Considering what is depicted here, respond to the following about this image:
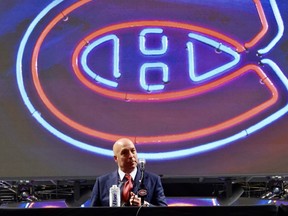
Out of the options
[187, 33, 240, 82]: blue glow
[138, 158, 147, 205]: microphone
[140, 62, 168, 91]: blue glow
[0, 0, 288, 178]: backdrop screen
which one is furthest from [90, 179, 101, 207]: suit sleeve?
[187, 33, 240, 82]: blue glow

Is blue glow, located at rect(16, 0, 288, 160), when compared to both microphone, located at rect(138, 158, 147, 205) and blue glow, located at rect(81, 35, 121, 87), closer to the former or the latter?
blue glow, located at rect(81, 35, 121, 87)

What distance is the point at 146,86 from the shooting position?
5.70 m

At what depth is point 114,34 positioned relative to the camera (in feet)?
19.2

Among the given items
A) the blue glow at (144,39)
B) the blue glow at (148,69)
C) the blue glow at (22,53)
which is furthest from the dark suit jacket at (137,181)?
the blue glow at (144,39)

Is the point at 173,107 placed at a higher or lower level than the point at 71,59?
lower

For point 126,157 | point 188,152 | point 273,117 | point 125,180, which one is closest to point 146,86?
point 188,152

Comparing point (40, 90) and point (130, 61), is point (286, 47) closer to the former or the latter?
point (130, 61)

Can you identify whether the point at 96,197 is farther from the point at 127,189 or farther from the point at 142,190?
the point at 142,190

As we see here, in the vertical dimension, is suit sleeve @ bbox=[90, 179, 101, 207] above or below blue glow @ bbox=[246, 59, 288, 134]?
below

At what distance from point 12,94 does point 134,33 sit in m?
1.57

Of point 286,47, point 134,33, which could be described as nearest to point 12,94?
point 134,33

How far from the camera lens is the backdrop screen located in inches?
217

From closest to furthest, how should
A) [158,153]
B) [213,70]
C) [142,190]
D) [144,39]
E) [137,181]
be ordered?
1. [142,190]
2. [137,181]
3. [158,153]
4. [213,70]
5. [144,39]

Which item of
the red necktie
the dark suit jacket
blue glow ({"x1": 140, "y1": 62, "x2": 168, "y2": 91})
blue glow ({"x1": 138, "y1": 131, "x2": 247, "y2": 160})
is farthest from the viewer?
blue glow ({"x1": 140, "y1": 62, "x2": 168, "y2": 91})
